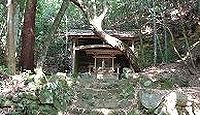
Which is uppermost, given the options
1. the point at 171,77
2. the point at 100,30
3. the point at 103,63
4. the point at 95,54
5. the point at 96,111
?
the point at 100,30

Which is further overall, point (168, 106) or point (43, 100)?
point (43, 100)

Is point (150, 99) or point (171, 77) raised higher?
point (171, 77)

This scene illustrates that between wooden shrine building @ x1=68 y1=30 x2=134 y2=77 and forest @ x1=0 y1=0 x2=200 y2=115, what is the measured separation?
5 centimetres

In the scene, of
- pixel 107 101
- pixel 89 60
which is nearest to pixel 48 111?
pixel 107 101

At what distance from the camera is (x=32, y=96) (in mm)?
7723

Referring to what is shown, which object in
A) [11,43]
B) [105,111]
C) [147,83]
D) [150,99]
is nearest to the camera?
[150,99]

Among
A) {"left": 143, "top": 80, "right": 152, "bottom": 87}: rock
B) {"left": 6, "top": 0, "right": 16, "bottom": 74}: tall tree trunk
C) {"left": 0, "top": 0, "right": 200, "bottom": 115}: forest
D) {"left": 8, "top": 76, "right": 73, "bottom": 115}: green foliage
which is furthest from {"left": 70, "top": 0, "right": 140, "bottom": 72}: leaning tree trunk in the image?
{"left": 8, "top": 76, "right": 73, "bottom": 115}: green foliage

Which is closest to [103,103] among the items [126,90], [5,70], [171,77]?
[126,90]

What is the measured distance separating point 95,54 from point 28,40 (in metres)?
4.91

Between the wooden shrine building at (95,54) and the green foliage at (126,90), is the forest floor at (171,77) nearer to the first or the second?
the green foliage at (126,90)

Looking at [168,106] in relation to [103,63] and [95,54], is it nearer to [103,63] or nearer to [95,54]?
[103,63]

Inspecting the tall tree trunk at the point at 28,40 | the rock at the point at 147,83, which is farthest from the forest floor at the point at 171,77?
the tall tree trunk at the point at 28,40

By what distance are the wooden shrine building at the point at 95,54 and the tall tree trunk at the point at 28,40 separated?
11.7 ft

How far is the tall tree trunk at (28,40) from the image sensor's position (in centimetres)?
1148
